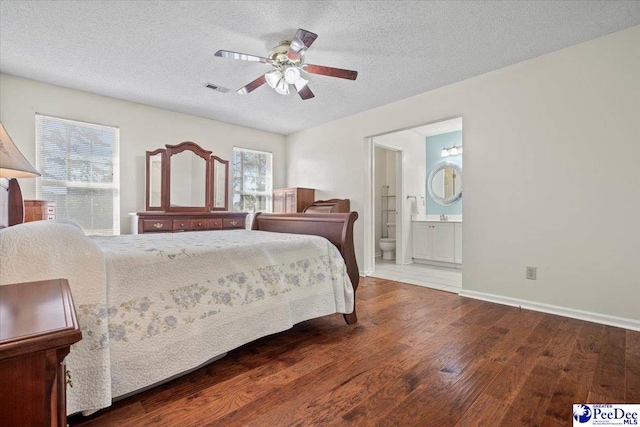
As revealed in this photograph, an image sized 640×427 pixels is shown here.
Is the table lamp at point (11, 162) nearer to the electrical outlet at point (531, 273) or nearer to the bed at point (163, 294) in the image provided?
the bed at point (163, 294)

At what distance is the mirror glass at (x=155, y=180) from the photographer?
4.16m

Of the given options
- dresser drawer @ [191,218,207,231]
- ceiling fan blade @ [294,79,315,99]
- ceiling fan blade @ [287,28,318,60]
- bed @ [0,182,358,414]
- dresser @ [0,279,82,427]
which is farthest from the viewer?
dresser drawer @ [191,218,207,231]

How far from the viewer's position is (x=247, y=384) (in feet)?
5.33

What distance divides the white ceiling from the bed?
5.59 feet

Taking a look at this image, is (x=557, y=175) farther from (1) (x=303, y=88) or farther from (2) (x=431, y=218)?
(2) (x=431, y=218)

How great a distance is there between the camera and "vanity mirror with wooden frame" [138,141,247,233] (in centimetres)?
413

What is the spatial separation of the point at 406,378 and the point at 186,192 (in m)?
3.95

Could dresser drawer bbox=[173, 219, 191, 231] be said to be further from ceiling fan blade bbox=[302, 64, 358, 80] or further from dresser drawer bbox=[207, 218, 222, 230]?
ceiling fan blade bbox=[302, 64, 358, 80]

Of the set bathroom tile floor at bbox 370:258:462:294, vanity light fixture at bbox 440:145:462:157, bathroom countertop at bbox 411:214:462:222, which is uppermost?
vanity light fixture at bbox 440:145:462:157

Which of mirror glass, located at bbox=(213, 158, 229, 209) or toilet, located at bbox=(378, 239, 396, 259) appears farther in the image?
toilet, located at bbox=(378, 239, 396, 259)

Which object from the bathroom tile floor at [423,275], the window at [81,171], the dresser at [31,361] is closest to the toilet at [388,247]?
the bathroom tile floor at [423,275]

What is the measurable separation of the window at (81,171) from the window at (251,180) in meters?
1.73

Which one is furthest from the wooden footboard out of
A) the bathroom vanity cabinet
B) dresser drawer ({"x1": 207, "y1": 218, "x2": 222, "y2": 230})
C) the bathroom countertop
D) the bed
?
the bathroom countertop

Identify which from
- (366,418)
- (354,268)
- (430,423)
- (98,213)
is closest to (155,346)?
(366,418)
